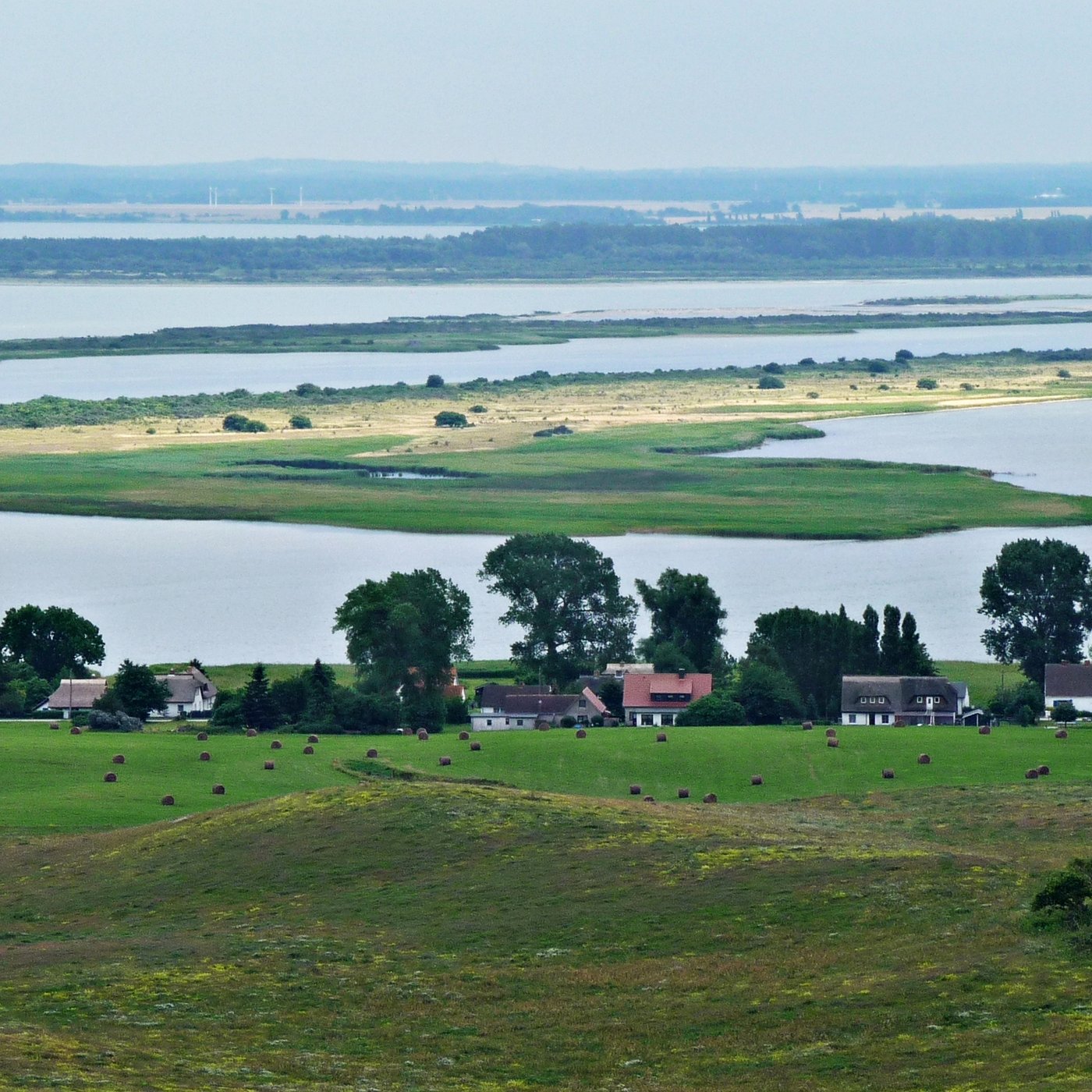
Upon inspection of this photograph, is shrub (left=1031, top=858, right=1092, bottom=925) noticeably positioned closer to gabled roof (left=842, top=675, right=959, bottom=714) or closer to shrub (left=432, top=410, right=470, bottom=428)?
gabled roof (left=842, top=675, right=959, bottom=714)

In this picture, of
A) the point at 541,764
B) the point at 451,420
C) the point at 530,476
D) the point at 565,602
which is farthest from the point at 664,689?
the point at 451,420

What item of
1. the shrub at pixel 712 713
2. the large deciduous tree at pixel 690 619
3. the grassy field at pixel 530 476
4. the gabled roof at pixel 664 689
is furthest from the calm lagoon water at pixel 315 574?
the shrub at pixel 712 713

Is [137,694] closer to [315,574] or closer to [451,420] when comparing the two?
[315,574]

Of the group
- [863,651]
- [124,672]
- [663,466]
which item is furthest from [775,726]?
[663,466]

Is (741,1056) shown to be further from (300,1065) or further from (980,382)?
(980,382)

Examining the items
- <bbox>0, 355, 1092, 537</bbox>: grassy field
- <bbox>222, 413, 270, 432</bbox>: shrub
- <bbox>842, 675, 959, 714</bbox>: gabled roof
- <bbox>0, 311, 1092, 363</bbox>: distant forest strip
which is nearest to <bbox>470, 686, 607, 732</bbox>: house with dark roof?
<bbox>842, 675, 959, 714</bbox>: gabled roof

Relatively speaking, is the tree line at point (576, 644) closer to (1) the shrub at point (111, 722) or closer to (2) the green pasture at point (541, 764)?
(1) the shrub at point (111, 722)
